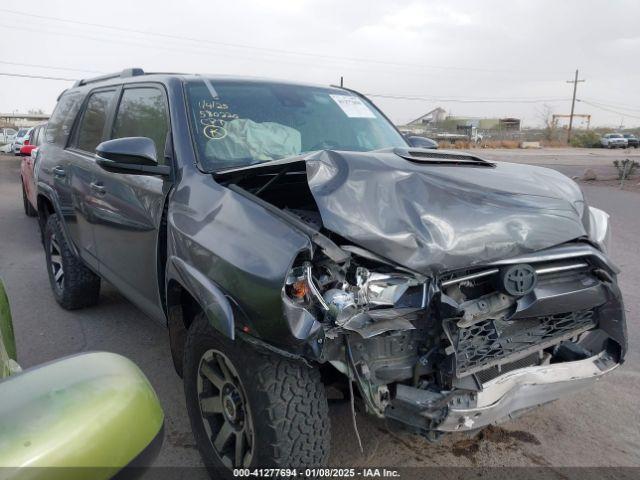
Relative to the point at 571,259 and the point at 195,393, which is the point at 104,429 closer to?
the point at 195,393

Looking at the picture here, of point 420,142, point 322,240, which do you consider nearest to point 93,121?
point 420,142

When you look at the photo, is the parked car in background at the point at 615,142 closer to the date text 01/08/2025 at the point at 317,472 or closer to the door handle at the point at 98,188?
the door handle at the point at 98,188

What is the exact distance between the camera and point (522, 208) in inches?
91.2

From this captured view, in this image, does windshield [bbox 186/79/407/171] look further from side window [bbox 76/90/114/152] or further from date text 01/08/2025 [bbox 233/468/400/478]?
date text 01/08/2025 [bbox 233/468/400/478]

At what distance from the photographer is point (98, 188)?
3.69 m

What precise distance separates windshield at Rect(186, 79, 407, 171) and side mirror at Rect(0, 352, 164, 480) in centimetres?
182

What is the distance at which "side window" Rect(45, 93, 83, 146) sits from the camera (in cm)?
474

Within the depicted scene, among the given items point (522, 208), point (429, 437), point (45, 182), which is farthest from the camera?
point (45, 182)

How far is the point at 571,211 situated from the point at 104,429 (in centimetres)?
218

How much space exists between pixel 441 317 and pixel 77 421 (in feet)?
4.64

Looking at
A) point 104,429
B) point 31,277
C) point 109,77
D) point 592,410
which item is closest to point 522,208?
point 592,410

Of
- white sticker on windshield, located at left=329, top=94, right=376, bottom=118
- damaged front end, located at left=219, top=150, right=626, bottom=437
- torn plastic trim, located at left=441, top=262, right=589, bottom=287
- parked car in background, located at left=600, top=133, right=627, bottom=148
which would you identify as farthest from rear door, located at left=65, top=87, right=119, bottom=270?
parked car in background, located at left=600, top=133, right=627, bottom=148

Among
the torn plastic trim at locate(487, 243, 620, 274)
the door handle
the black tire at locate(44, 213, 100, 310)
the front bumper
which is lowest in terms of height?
the black tire at locate(44, 213, 100, 310)

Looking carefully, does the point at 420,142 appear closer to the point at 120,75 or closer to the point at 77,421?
the point at 120,75
